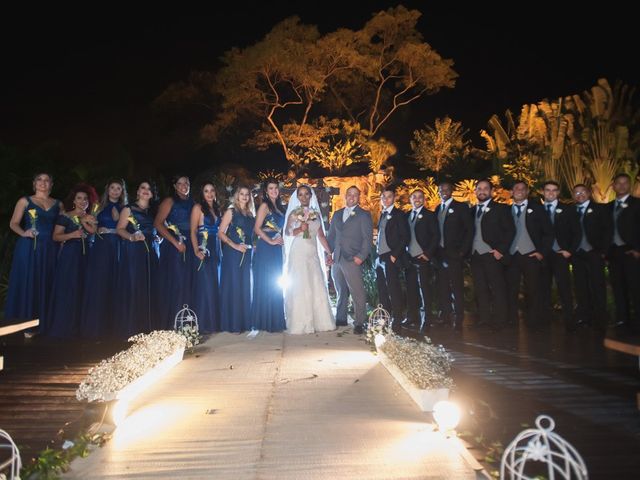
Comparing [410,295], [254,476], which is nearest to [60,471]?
[254,476]

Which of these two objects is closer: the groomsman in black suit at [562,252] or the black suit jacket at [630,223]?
the black suit jacket at [630,223]

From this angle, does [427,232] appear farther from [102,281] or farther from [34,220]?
[34,220]

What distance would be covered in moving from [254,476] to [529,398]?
243cm

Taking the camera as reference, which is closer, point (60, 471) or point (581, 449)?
point (60, 471)

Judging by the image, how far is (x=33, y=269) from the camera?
8.04m

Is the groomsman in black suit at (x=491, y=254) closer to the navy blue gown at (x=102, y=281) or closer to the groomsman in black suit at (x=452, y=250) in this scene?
the groomsman in black suit at (x=452, y=250)

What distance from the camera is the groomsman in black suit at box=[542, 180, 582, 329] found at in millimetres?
8281

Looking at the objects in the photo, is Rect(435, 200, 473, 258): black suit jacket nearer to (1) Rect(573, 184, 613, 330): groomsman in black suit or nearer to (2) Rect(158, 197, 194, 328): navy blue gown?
(1) Rect(573, 184, 613, 330): groomsman in black suit

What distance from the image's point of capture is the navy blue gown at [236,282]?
8195 millimetres

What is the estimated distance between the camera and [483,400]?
4414 mm

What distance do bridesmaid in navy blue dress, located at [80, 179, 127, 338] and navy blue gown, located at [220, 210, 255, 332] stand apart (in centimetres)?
141

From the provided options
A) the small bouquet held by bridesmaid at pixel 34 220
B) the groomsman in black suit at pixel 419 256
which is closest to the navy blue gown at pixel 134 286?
the small bouquet held by bridesmaid at pixel 34 220

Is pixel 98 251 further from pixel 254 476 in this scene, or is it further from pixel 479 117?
pixel 479 117

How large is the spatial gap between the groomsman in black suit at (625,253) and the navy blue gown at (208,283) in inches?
211
